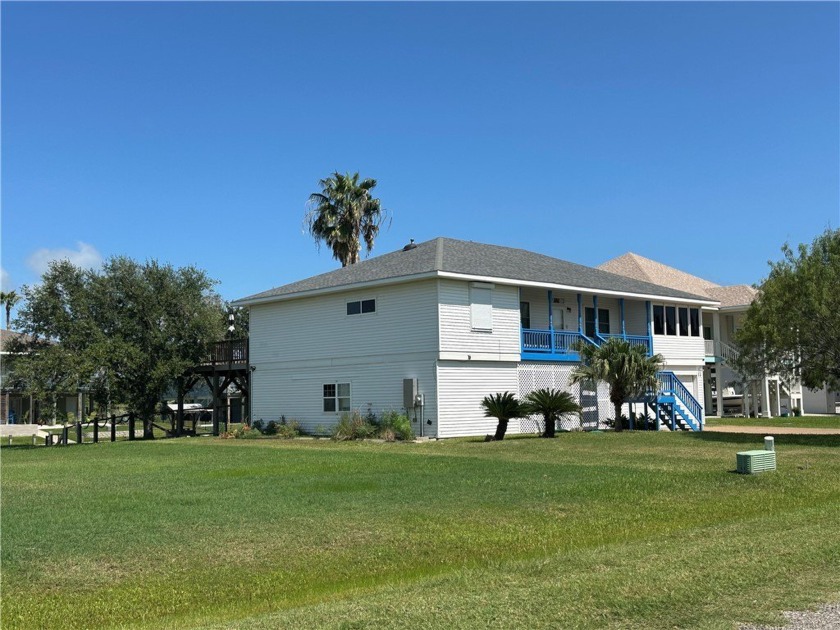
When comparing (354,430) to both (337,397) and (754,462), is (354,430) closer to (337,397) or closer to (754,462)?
(337,397)

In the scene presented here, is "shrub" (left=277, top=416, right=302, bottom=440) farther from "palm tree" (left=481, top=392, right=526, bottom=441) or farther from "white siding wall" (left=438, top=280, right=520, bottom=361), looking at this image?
"palm tree" (left=481, top=392, right=526, bottom=441)

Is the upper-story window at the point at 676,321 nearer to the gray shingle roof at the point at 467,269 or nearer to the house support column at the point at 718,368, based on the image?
the gray shingle roof at the point at 467,269

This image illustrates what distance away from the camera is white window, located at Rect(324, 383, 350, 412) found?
29891 millimetres

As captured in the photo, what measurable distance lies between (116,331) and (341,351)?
9.69 metres

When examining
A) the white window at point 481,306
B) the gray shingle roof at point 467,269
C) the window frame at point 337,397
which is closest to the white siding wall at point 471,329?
the white window at point 481,306

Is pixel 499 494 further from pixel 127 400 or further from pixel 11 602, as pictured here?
pixel 127 400

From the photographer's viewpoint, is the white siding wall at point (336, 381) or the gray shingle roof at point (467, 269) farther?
the gray shingle roof at point (467, 269)

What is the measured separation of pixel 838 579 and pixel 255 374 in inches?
1102

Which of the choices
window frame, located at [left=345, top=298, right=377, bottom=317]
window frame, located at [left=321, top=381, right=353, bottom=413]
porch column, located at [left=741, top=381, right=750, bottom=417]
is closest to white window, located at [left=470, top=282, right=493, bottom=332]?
window frame, located at [left=345, top=298, right=377, bottom=317]

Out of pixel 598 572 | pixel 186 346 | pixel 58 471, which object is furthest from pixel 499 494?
pixel 186 346

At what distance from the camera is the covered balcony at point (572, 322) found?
30828 mm

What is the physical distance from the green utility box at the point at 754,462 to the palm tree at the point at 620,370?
11634 mm

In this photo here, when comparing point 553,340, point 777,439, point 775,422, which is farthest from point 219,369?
point 775,422

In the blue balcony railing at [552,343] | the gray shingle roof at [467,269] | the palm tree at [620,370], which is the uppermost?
the gray shingle roof at [467,269]
